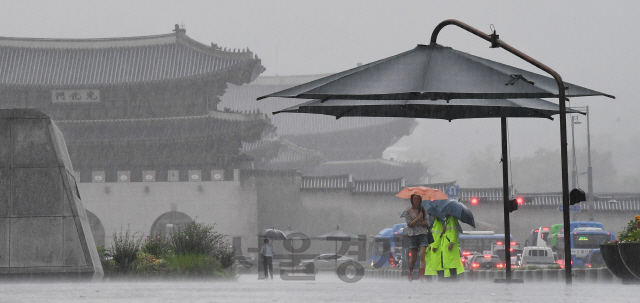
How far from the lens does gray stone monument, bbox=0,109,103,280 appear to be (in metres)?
12.4

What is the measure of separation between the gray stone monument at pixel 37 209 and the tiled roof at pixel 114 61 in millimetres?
30708

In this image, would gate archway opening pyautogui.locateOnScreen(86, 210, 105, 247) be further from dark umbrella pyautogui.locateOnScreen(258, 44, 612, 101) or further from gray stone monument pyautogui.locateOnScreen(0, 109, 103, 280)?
dark umbrella pyautogui.locateOnScreen(258, 44, 612, 101)

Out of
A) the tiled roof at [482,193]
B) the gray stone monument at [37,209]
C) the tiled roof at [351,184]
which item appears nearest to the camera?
the gray stone monument at [37,209]

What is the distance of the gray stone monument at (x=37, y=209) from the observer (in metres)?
12.4

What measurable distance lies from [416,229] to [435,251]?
548 millimetres

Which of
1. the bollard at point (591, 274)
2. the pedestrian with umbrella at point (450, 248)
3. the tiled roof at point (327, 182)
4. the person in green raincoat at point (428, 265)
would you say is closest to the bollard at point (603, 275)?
the bollard at point (591, 274)

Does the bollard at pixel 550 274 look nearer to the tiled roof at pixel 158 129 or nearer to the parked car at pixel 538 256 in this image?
the parked car at pixel 538 256

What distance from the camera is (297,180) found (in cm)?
4962

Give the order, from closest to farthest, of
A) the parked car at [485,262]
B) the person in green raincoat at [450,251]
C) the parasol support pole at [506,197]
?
the parasol support pole at [506,197], the person in green raincoat at [450,251], the parked car at [485,262]

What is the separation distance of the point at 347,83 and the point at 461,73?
1192mm

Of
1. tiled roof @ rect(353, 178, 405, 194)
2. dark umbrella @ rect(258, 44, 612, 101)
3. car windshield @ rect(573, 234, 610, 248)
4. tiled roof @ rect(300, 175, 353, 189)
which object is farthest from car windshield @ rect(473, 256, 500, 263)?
dark umbrella @ rect(258, 44, 612, 101)

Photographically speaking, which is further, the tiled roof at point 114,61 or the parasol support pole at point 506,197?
the tiled roof at point 114,61

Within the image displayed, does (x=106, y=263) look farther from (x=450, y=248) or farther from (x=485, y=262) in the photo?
(x=485, y=262)

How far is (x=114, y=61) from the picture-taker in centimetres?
4522
